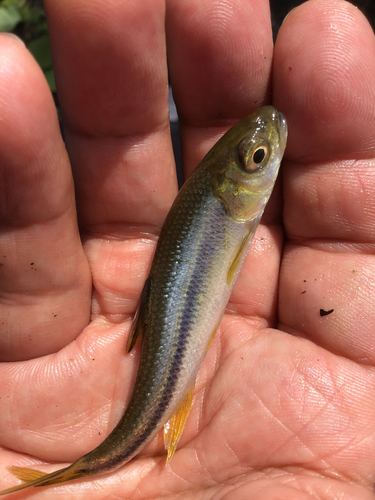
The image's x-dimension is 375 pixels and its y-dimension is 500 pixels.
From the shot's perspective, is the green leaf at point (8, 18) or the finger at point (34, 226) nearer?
the finger at point (34, 226)

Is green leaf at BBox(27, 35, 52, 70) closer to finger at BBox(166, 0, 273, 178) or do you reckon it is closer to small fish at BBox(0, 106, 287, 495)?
finger at BBox(166, 0, 273, 178)

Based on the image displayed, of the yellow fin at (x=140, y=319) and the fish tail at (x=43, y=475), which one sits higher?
the yellow fin at (x=140, y=319)

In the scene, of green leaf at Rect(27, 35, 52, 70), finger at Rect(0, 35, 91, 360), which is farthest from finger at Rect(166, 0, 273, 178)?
green leaf at Rect(27, 35, 52, 70)

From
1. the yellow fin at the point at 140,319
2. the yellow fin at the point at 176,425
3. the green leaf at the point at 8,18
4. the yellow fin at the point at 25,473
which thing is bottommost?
the yellow fin at the point at 25,473

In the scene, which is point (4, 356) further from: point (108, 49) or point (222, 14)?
point (222, 14)

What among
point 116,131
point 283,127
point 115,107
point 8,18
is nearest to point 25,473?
point 116,131

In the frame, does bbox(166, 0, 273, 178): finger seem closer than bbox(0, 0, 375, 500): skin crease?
No

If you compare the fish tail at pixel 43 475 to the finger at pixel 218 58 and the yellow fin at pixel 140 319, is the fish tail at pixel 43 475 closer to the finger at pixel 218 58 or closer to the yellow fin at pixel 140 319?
the yellow fin at pixel 140 319

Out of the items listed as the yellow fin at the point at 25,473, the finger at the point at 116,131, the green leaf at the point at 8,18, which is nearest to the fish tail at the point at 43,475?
the yellow fin at the point at 25,473
